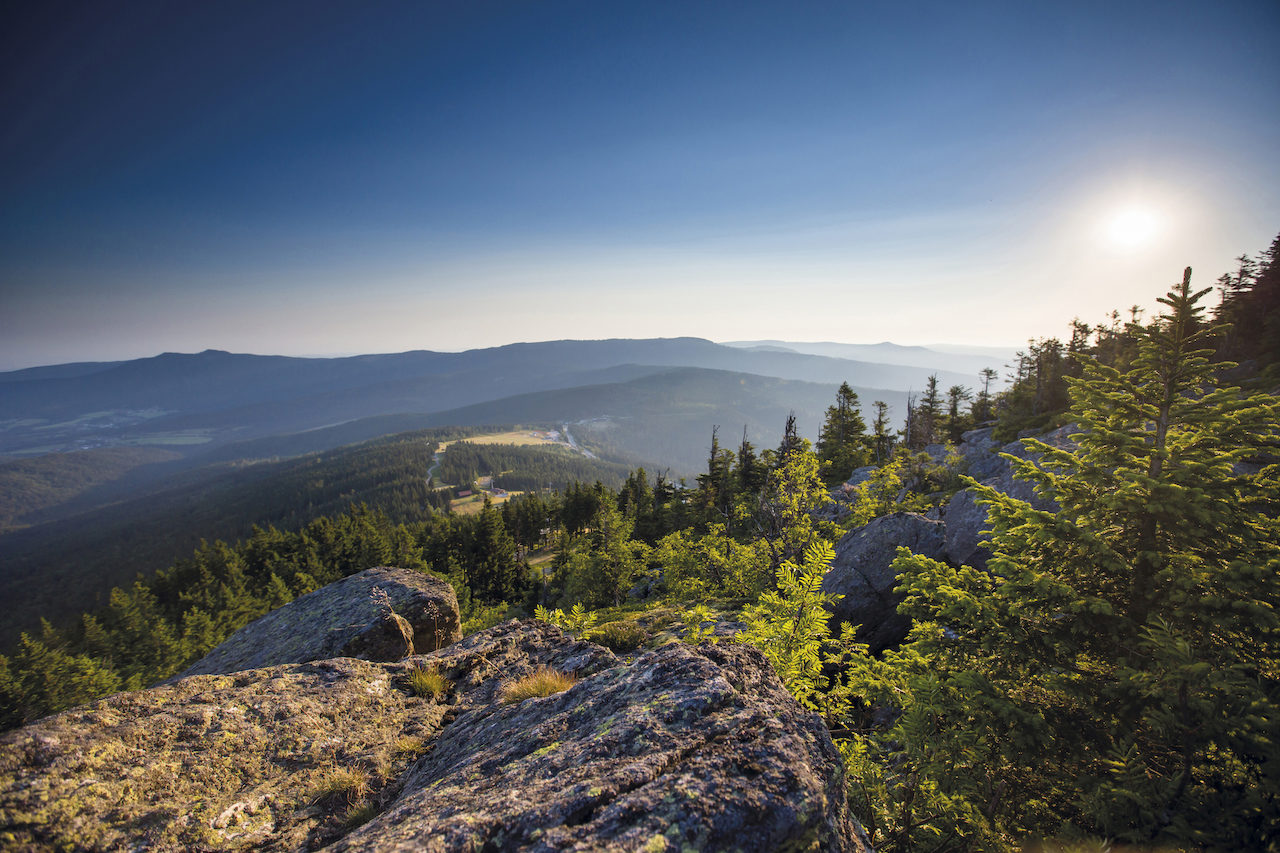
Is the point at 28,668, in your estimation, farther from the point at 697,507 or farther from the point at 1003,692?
the point at 1003,692

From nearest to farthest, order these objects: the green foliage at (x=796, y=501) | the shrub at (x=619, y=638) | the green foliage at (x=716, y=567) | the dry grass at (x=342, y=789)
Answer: the dry grass at (x=342, y=789) < the shrub at (x=619, y=638) < the green foliage at (x=796, y=501) < the green foliage at (x=716, y=567)

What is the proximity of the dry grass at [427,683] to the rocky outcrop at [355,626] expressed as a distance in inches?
165

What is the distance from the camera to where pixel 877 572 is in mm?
16719

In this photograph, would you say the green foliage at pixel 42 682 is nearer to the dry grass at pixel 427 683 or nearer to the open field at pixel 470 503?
the dry grass at pixel 427 683

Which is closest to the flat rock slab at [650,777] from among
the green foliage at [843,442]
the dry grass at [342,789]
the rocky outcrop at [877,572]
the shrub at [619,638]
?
the dry grass at [342,789]

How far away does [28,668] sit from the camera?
35.8 metres

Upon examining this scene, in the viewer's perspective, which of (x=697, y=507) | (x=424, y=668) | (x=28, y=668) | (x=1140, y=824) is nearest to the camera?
(x=1140, y=824)

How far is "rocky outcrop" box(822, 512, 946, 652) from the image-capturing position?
52.0ft

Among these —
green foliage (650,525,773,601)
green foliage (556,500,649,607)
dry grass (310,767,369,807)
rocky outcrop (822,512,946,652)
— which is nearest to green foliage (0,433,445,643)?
green foliage (556,500,649,607)

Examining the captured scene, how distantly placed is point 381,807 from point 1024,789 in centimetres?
958

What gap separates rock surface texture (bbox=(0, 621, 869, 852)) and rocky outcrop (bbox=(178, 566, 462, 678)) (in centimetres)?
455

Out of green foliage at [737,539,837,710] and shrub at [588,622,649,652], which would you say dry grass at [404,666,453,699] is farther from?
green foliage at [737,539,837,710]

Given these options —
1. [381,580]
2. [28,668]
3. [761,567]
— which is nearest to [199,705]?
[381,580]

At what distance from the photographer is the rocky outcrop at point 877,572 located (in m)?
15.8
